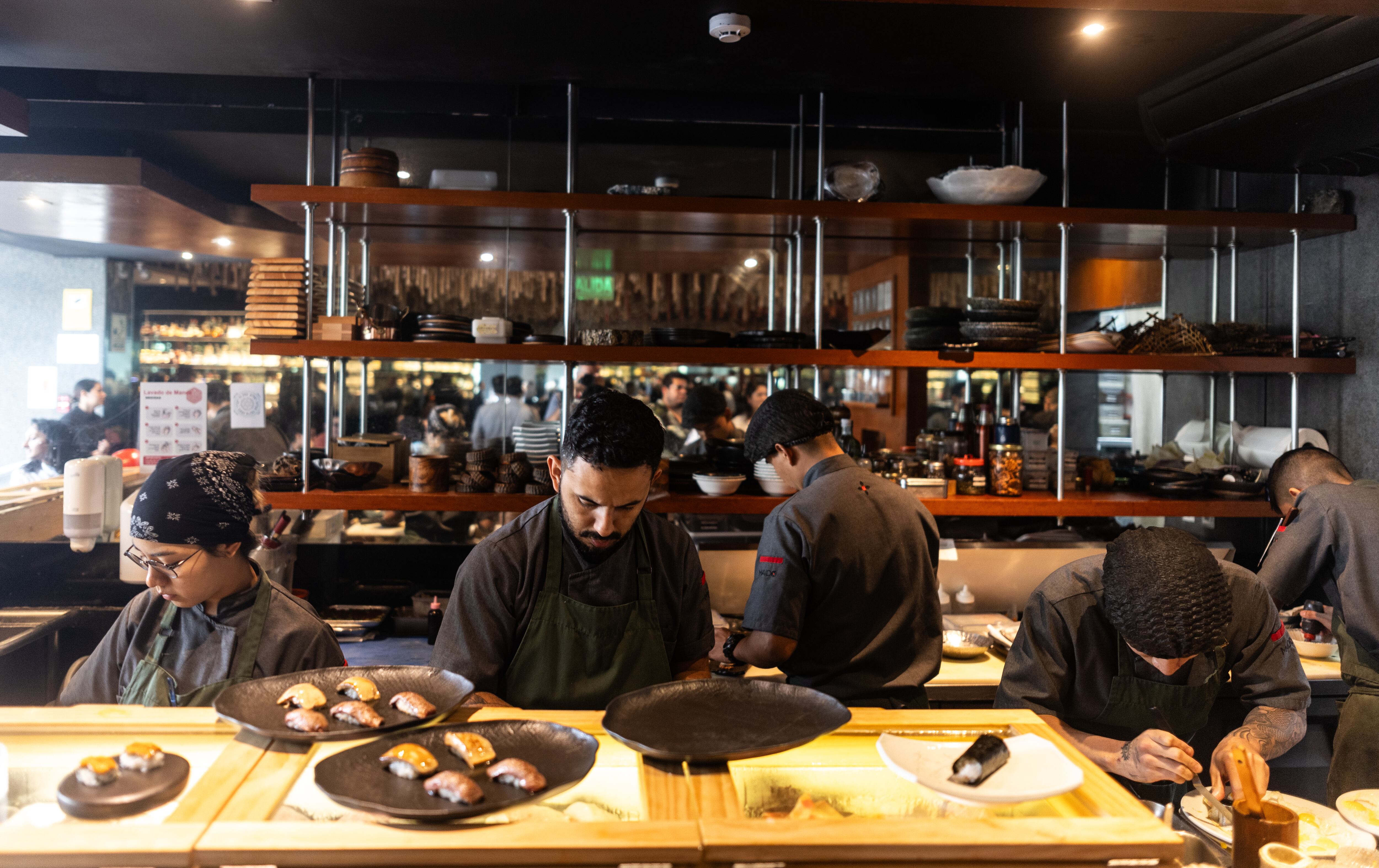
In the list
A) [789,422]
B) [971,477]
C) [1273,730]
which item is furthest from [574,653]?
[971,477]

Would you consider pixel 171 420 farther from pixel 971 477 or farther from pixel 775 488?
pixel 971 477

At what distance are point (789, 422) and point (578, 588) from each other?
1.03 meters

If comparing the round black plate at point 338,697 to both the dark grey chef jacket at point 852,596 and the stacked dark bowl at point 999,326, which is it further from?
the stacked dark bowl at point 999,326

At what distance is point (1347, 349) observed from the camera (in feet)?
14.1

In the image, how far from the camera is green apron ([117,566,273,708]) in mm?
1982

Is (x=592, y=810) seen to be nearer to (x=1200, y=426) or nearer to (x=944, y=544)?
(x=944, y=544)

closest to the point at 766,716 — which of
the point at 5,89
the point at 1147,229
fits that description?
the point at 1147,229

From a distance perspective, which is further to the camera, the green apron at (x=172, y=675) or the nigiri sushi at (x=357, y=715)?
the green apron at (x=172, y=675)

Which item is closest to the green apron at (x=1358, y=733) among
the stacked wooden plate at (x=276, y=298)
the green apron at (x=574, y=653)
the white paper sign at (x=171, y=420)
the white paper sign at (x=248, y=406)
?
the green apron at (x=574, y=653)

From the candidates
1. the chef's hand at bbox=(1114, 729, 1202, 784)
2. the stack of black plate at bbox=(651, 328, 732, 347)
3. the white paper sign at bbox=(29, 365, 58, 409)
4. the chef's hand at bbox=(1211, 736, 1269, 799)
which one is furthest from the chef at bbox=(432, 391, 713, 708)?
the white paper sign at bbox=(29, 365, 58, 409)

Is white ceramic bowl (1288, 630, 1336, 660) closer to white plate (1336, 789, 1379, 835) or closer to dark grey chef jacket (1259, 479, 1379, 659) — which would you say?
dark grey chef jacket (1259, 479, 1379, 659)

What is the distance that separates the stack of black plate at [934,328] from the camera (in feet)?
13.5

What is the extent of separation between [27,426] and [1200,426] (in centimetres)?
778

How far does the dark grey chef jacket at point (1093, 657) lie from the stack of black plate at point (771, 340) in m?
2.04
